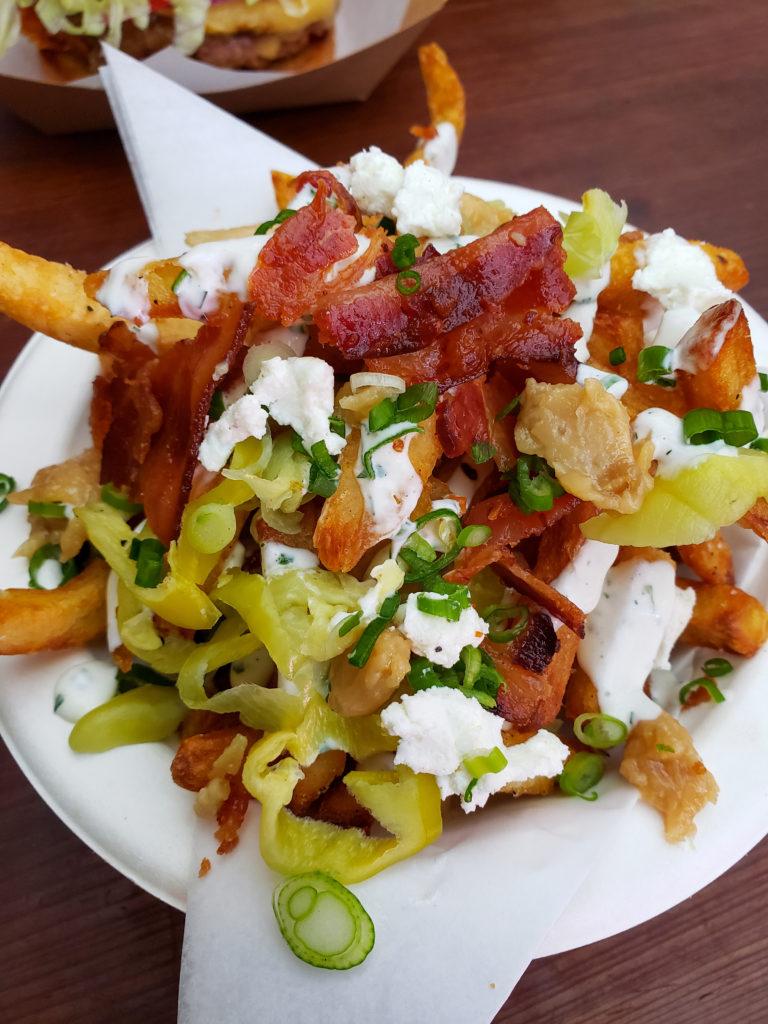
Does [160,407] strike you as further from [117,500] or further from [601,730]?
[601,730]

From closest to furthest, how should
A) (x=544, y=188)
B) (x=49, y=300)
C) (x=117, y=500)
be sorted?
1. (x=49, y=300)
2. (x=117, y=500)
3. (x=544, y=188)

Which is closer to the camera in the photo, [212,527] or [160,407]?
[212,527]

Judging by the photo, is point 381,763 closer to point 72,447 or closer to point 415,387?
point 415,387

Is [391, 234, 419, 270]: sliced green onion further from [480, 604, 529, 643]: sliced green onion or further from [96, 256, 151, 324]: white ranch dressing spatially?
[480, 604, 529, 643]: sliced green onion

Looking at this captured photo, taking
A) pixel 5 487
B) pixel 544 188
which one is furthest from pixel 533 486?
pixel 544 188

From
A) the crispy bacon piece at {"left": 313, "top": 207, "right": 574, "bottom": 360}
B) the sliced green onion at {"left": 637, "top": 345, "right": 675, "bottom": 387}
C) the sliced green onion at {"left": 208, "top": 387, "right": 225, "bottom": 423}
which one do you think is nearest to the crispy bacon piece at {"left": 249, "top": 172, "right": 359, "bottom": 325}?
the crispy bacon piece at {"left": 313, "top": 207, "right": 574, "bottom": 360}

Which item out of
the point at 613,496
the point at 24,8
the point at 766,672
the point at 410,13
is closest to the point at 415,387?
the point at 613,496

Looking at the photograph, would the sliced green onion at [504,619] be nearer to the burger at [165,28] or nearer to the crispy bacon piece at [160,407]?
the crispy bacon piece at [160,407]
